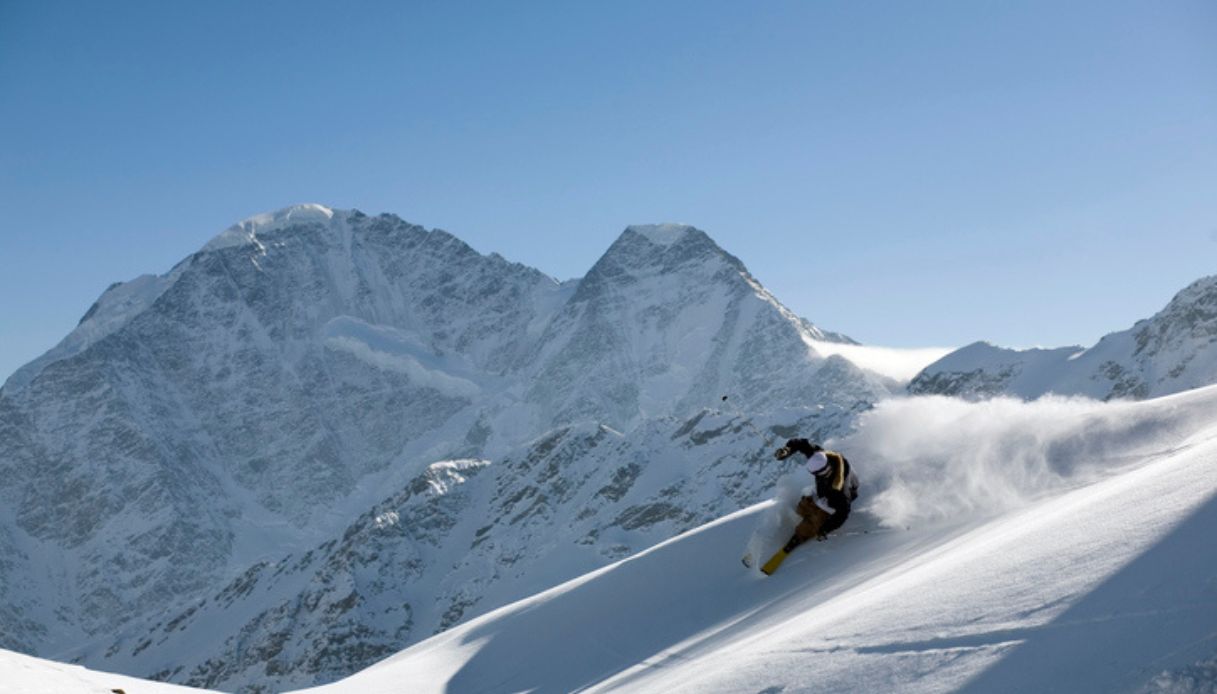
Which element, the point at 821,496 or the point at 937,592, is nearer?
the point at 937,592

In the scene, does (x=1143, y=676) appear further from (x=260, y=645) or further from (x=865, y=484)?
(x=260, y=645)

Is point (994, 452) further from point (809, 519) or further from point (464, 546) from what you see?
point (464, 546)

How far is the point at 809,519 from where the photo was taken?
14773mm

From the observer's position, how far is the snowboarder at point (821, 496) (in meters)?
14.0

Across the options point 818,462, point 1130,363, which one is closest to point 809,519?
point 818,462

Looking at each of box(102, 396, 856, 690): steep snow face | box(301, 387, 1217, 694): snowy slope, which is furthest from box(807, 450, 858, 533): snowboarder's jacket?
box(102, 396, 856, 690): steep snow face

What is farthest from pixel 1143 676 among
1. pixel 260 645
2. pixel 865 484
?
pixel 260 645

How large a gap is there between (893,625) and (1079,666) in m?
1.91

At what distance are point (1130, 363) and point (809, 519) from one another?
515ft

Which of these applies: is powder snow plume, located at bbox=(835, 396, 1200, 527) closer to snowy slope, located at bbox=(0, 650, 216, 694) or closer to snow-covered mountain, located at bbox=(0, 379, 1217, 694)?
snow-covered mountain, located at bbox=(0, 379, 1217, 694)

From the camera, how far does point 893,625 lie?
787 centimetres

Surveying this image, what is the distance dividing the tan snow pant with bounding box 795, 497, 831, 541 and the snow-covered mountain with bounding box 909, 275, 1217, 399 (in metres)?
133

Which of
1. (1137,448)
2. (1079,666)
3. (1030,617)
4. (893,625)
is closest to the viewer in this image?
(1079,666)

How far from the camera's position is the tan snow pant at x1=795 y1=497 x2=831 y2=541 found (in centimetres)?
1466
